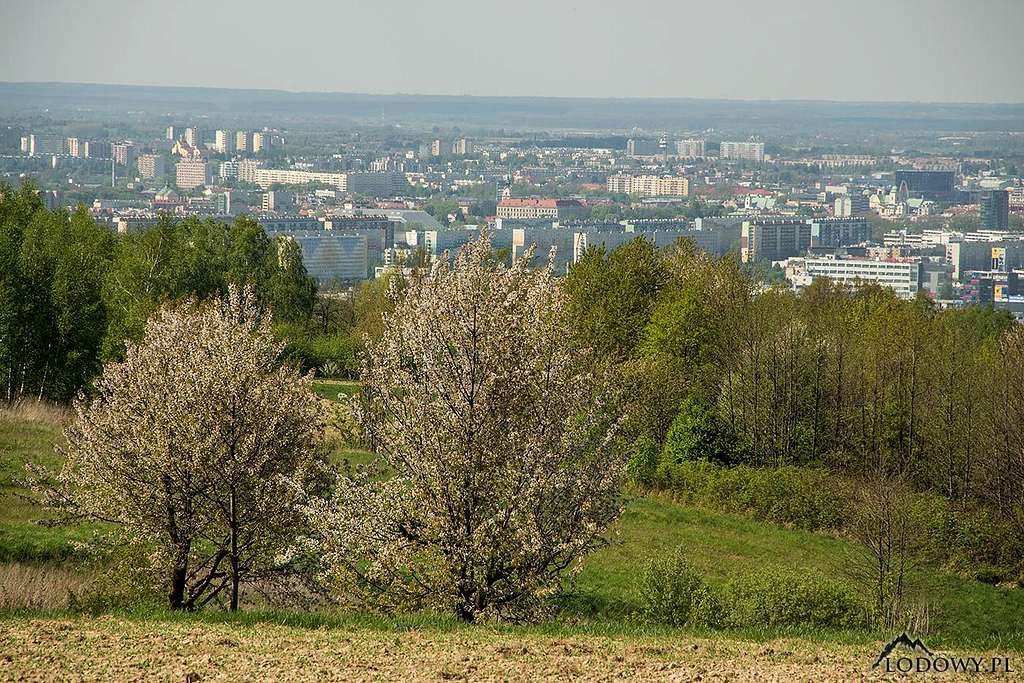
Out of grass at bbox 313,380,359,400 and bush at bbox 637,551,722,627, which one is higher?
bush at bbox 637,551,722,627

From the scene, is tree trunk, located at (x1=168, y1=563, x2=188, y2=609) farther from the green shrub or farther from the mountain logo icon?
the green shrub

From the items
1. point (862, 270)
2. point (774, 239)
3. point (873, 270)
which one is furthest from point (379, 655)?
point (774, 239)

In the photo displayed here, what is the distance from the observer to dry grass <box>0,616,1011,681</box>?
1037 cm

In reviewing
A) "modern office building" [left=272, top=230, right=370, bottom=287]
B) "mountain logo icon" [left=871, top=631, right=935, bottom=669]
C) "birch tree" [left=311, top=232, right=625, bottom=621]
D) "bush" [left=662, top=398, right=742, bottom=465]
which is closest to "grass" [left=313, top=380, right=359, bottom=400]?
"bush" [left=662, top=398, right=742, bottom=465]

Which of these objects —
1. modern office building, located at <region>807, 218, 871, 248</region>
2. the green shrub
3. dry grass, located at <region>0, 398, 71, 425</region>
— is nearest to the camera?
dry grass, located at <region>0, 398, 71, 425</region>

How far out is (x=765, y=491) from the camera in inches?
1098

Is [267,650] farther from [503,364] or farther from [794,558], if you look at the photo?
[794,558]

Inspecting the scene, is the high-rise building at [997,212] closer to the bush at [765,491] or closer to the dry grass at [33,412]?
the bush at [765,491]

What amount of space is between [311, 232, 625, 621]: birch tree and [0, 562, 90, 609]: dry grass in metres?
3.03

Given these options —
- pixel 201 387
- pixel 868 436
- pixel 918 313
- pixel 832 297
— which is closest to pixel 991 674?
pixel 201 387

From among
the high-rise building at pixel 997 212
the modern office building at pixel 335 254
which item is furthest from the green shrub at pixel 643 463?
the high-rise building at pixel 997 212

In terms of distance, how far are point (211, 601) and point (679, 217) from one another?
186210 millimetres

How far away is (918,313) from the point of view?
37.1m

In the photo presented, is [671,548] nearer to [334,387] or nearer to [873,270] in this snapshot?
[334,387]
